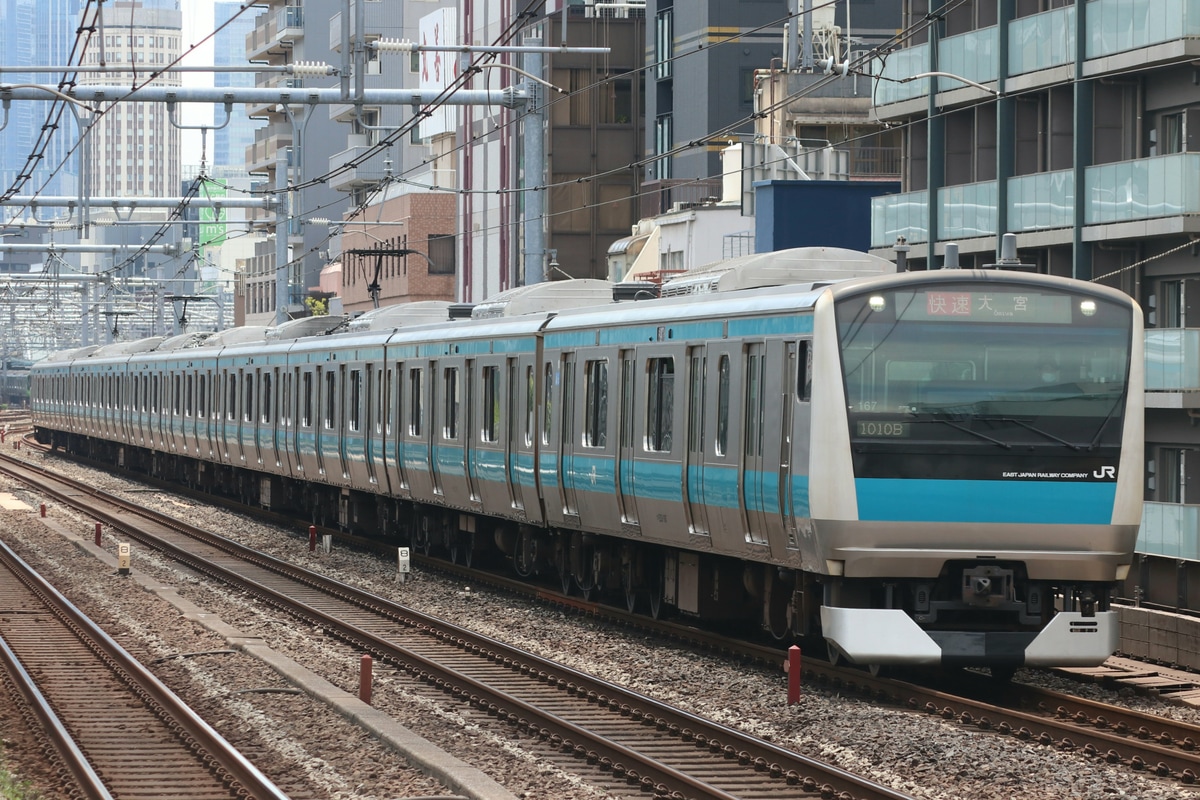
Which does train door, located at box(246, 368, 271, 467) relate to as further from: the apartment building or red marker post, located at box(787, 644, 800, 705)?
red marker post, located at box(787, 644, 800, 705)

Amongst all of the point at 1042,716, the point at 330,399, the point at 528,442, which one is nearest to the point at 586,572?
the point at 528,442

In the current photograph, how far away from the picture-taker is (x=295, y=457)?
107 feet

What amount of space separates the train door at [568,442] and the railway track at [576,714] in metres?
1.83

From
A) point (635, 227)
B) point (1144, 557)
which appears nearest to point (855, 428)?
point (1144, 557)

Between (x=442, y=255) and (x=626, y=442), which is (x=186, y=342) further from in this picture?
(x=626, y=442)

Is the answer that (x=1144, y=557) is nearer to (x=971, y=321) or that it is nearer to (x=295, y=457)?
(x=971, y=321)

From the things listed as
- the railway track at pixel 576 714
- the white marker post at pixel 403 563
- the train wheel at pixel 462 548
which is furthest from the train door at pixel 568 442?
the train wheel at pixel 462 548

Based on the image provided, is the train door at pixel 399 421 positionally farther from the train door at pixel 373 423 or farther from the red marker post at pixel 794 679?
the red marker post at pixel 794 679

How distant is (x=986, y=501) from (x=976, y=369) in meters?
0.91

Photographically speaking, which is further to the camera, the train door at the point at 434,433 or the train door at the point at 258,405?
the train door at the point at 258,405

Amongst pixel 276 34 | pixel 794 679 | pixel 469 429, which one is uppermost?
pixel 276 34

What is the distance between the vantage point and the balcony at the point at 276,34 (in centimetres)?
10056

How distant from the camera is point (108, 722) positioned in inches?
540

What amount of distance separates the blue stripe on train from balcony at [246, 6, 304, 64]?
296 feet
